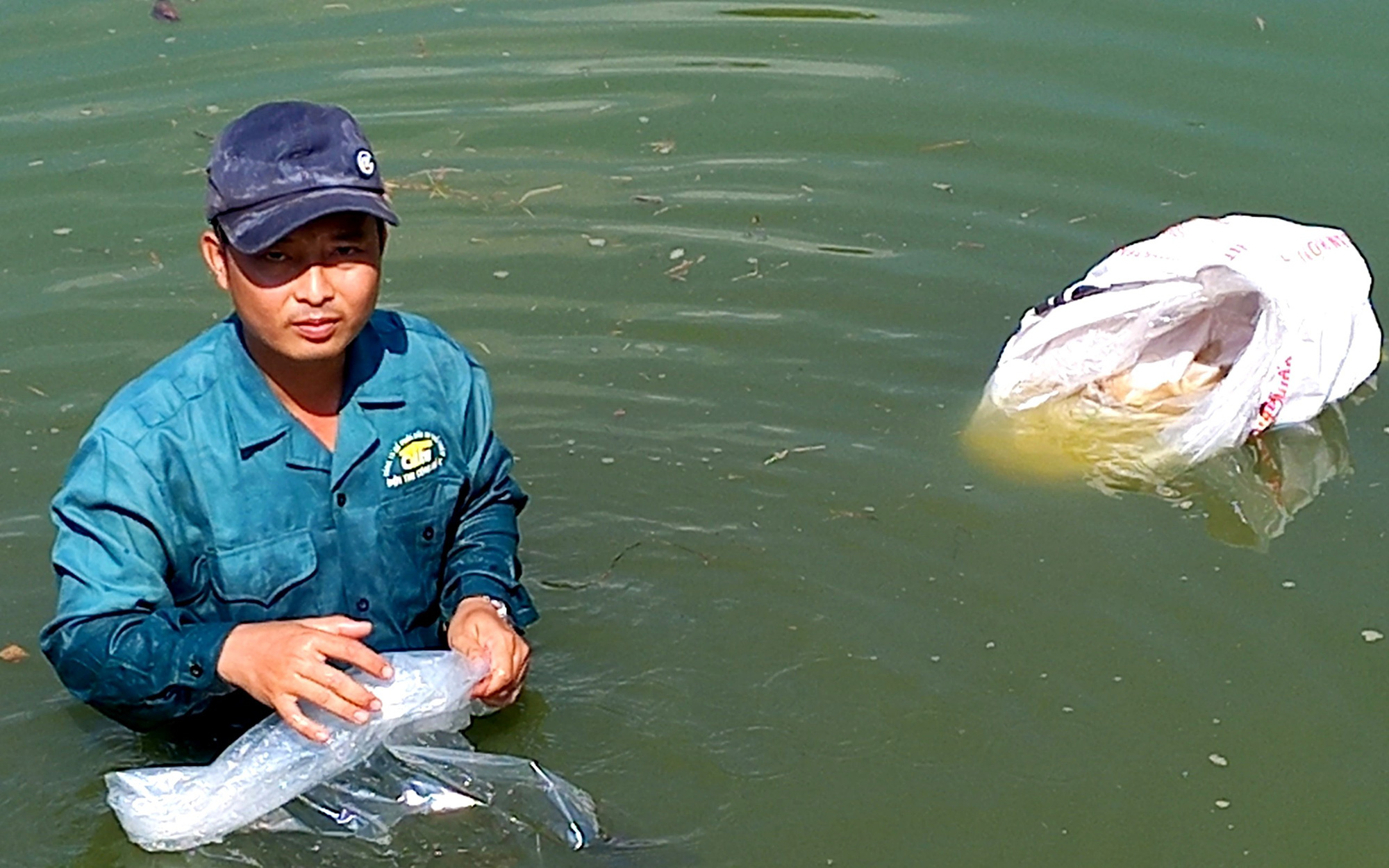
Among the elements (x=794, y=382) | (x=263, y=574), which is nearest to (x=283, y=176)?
(x=263, y=574)

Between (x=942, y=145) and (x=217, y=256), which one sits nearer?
(x=217, y=256)

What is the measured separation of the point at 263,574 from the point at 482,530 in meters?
0.48

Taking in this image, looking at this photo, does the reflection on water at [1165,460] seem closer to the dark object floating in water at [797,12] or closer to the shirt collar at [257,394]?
the shirt collar at [257,394]

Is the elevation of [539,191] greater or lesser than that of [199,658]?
lesser

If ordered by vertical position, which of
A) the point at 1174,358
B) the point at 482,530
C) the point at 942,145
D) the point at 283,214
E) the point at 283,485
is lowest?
the point at 1174,358

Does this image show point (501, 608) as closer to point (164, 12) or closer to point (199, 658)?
point (199, 658)

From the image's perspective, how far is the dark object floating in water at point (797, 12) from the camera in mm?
7934

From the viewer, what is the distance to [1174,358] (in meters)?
5.57

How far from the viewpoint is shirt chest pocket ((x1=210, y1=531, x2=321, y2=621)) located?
366 centimetres

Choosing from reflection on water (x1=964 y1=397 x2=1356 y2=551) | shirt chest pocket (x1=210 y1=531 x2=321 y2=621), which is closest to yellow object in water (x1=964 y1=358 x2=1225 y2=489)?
reflection on water (x1=964 y1=397 x2=1356 y2=551)

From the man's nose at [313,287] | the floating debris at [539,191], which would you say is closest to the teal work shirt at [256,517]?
the man's nose at [313,287]

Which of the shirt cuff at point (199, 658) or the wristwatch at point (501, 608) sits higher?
the shirt cuff at point (199, 658)

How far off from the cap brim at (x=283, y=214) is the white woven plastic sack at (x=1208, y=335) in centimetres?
241

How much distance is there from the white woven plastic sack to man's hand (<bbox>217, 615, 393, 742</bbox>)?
2427 millimetres
